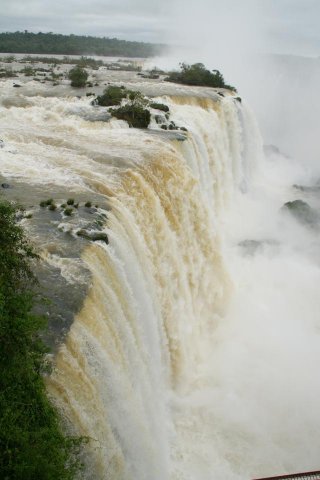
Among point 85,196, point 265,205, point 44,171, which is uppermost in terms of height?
point 265,205

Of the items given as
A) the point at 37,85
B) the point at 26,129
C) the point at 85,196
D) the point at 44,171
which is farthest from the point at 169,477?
the point at 37,85

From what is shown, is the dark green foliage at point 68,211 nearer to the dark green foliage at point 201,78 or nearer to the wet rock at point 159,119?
the wet rock at point 159,119

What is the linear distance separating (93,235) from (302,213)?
17.3 m

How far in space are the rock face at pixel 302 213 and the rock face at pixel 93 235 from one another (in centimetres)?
1674

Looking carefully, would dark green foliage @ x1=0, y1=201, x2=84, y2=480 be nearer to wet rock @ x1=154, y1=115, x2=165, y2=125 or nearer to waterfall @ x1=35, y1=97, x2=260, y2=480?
waterfall @ x1=35, y1=97, x2=260, y2=480

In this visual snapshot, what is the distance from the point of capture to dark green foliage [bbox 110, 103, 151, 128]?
2012cm

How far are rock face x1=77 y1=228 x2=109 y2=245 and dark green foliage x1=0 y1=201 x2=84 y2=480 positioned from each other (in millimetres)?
3134

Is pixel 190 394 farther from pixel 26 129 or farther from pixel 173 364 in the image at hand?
pixel 26 129

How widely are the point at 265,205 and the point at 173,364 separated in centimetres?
1656

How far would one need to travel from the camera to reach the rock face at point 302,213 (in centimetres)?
2469

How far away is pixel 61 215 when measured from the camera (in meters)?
11.1

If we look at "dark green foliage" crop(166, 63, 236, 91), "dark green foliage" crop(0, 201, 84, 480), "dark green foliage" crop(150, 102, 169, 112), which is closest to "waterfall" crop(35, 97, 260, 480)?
"dark green foliage" crop(0, 201, 84, 480)

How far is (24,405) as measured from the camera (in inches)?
223

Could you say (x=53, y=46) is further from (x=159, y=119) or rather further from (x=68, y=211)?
(x=68, y=211)
